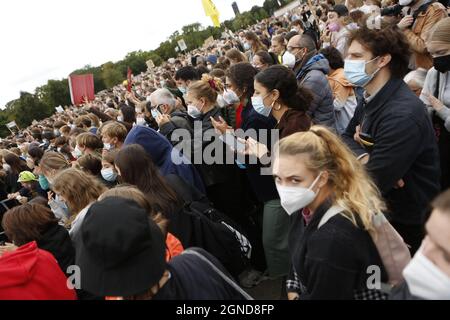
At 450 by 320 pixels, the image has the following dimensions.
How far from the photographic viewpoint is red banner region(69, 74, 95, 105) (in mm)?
14734

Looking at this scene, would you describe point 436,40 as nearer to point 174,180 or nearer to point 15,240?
point 174,180

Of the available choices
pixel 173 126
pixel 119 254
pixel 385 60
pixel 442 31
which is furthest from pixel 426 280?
pixel 173 126

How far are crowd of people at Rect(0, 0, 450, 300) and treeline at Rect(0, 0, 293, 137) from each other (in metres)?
45.8

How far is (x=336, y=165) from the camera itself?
7.09 ft

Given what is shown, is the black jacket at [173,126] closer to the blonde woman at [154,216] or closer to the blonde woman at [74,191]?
the blonde woman at [74,191]

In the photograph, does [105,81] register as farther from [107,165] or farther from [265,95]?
[265,95]

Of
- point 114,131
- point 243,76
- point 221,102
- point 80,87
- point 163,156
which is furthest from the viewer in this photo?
point 80,87

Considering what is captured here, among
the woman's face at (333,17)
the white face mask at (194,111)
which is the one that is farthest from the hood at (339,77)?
the woman's face at (333,17)

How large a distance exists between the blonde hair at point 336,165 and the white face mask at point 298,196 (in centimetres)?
10

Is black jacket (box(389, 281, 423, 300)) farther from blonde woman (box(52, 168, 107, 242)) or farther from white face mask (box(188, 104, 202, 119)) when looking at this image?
white face mask (box(188, 104, 202, 119))

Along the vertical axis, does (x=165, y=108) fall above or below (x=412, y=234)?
above

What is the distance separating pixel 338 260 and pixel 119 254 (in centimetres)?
99

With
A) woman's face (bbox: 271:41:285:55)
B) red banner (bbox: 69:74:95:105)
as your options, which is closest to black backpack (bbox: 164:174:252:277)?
woman's face (bbox: 271:41:285:55)

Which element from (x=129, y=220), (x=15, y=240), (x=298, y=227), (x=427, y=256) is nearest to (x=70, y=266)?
(x=15, y=240)
